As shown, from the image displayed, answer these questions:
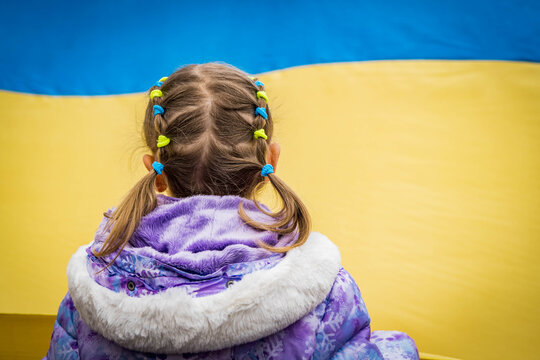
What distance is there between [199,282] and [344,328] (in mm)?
221

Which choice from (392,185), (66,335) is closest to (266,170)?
(66,335)

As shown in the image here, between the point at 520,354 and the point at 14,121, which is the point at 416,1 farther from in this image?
the point at 14,121

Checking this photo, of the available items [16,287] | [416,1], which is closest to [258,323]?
[16,287]

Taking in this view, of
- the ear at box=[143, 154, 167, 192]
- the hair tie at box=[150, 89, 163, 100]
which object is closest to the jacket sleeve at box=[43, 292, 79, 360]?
the ear at box=[143, 154, 167, 192]

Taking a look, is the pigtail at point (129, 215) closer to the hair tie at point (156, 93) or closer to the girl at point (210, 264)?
the girl at point (210, 264)

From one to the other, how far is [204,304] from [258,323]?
7 cm

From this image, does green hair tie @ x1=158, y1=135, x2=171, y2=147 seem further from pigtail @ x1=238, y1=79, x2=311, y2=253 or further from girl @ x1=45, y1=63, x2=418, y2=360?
pigtail @ x1=238, y1=79, x2=311, y2=253

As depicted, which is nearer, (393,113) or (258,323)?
(258,323)

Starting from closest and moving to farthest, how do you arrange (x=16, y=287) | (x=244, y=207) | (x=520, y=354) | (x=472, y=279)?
(x=244, y=207), (x=520, y=354), (x=472, y=279), (x=16, y=287)

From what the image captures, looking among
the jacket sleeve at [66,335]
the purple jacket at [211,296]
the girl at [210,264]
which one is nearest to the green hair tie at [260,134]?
the girl at [210,264]

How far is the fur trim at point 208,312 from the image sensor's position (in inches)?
24.0

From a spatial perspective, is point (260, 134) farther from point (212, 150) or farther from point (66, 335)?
point (66, 335)

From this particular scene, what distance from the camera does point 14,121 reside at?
157cm

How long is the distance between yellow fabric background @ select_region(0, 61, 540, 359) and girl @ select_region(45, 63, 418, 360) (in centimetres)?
27
